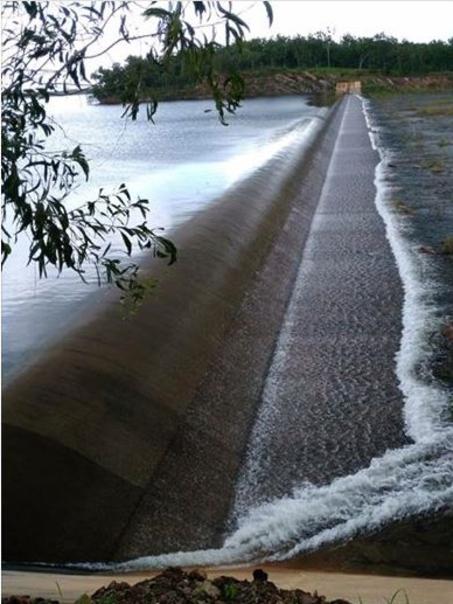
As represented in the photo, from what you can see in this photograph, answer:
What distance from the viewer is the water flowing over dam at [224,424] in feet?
15.1

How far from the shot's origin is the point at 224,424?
238 inches

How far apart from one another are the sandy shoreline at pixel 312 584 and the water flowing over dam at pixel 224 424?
0.30 metres

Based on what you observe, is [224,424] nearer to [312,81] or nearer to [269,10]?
[269,10]

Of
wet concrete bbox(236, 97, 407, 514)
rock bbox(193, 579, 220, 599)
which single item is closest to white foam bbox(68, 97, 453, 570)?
wet concrete bbox(236, 97, 407, 514)

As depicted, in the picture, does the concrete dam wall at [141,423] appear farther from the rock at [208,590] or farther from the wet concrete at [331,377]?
the rock at [208,590]

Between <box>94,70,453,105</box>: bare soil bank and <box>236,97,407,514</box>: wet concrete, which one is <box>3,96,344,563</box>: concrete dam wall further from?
<box>94,70,453,105</box>: bare soil bank

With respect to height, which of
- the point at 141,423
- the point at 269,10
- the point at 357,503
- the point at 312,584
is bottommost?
the point at 357,503

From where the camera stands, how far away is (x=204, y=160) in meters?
22.8

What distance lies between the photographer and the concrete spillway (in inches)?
181

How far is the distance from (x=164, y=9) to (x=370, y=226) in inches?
418

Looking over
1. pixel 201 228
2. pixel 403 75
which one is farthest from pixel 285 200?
pixel 403 75

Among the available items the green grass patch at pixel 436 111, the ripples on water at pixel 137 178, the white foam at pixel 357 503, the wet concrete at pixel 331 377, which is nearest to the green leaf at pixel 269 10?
the ripples on water at pixel 137 178

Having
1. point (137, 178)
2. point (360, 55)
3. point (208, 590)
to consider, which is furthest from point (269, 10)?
point (360, 55)

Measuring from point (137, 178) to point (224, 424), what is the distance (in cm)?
1380
